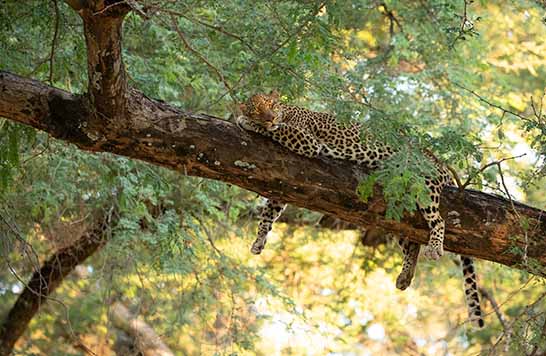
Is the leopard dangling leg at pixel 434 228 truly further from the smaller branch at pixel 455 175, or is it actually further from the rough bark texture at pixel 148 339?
the rough bark texture at pixel 148 339

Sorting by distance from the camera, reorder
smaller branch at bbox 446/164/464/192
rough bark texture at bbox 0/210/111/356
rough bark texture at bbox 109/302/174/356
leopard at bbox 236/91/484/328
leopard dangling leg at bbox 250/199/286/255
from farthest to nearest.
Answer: rough bark texture at bbox 109/302/174/356 → rough bark texture at bbox 0/210/111/356 → leopard dangling leg at bbox 250/199/286/255 → leopard at bbox 236/91/484/328 → smaller branch at bbox 446/164/464/192


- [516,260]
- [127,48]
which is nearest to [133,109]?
[516,260]

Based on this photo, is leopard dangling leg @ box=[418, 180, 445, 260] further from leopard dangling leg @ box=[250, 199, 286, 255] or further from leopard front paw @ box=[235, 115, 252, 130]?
leopard dangling leg @ box=[250, 199, 286, 255]

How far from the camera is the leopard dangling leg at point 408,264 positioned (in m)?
7.32

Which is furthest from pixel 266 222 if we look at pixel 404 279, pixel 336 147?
pixel 404 279

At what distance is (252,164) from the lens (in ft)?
21.0

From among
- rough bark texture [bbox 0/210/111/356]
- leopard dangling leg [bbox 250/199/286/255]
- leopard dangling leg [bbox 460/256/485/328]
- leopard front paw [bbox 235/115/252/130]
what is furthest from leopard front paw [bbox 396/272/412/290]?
rough bark texture [bbox 0/210/111/356]

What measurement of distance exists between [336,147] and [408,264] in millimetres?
1102

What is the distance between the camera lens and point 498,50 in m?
14.0

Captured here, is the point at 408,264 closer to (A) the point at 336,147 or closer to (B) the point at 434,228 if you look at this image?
(B) the point at 434,228

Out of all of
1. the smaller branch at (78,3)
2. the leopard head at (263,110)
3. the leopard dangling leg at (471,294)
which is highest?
the leopard head at (263,110)

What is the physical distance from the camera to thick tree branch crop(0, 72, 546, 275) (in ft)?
20.2

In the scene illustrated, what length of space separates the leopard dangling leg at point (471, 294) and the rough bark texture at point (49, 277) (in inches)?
157

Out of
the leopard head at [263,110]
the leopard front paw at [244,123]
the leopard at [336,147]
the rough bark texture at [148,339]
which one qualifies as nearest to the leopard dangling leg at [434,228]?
the leopard at [336,147]
